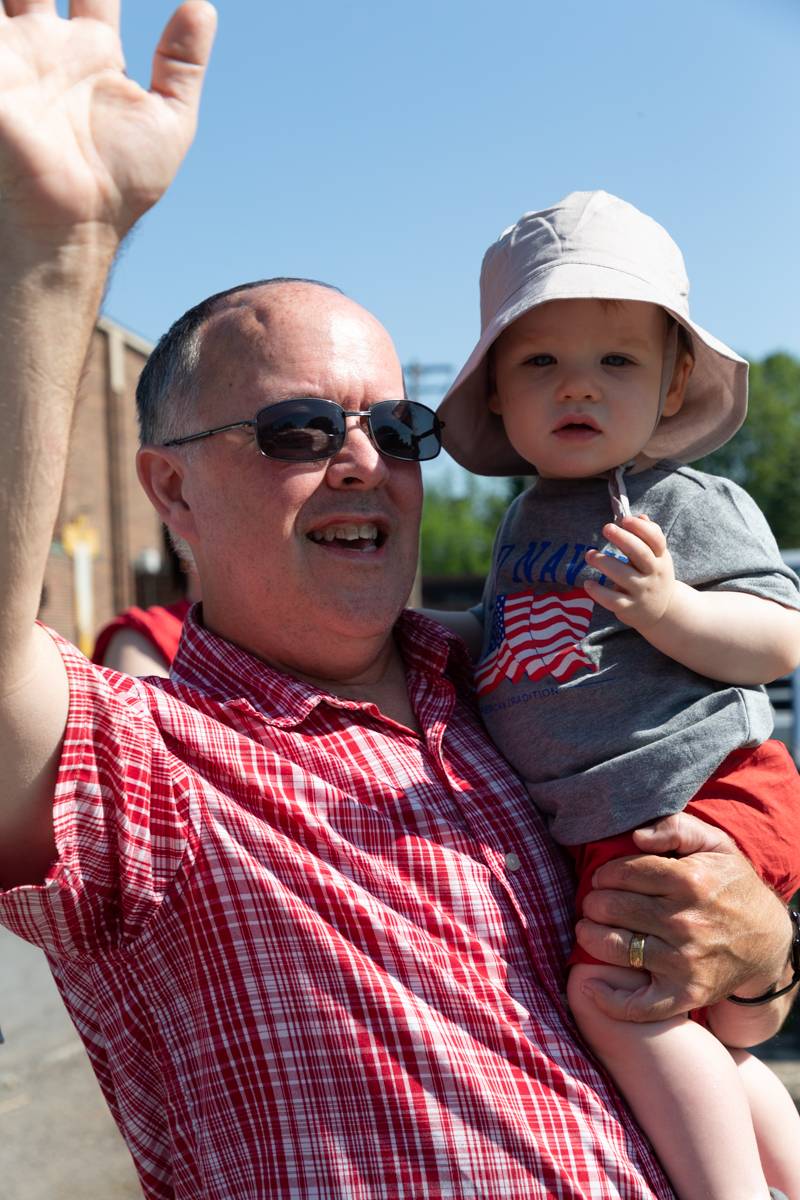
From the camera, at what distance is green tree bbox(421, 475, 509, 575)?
81.6 metres

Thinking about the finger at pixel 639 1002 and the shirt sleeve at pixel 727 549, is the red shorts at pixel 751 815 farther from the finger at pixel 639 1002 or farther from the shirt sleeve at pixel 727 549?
the shirt sleeve at pixel 727 549

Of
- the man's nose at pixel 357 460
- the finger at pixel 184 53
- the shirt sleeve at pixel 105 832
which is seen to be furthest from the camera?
the man's nose at pixel 357 460

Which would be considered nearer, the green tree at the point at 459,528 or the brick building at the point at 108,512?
the brick building at the point at 108,512

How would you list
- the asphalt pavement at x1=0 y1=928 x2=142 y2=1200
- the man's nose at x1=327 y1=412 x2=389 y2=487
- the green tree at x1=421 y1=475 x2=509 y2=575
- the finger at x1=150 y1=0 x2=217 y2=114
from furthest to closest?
the green tree at x1=421 y1=475 x2=509 y2=575 < the asphalt pavement at x1=0 y1=928 x2=142 y2=1200 < the man's nose at x1=327 y1=412 x2=389 y2=487 < the finger at x1=150 y1=0 x2=217 y2=114

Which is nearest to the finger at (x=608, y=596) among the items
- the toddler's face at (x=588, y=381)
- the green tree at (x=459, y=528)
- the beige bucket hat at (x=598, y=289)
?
the toddler's face at (x=588, y=381)

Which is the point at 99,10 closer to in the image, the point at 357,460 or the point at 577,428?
the point at 357,460

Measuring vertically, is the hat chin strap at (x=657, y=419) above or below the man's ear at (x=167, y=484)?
above

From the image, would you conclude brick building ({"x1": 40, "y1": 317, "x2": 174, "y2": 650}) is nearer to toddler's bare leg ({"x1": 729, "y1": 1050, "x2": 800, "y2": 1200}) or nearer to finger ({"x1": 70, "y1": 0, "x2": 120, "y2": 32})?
toddler's bare leg ({"x1": 729, "y1": 1050, "x2": 800, "y2": 1200})

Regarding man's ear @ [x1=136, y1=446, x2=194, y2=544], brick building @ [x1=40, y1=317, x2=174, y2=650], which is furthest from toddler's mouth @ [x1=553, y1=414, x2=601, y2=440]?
brick building @ [x1=40, y1=317, x2=174, y2=650]

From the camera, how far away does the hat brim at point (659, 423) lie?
7.30 ft

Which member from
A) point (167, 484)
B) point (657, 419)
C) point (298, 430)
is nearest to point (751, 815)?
point (657, 419)

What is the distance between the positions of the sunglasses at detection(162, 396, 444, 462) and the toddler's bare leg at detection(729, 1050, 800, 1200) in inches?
53.8

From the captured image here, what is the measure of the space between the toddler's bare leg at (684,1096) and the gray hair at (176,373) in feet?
4.43

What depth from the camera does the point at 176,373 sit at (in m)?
2.49
